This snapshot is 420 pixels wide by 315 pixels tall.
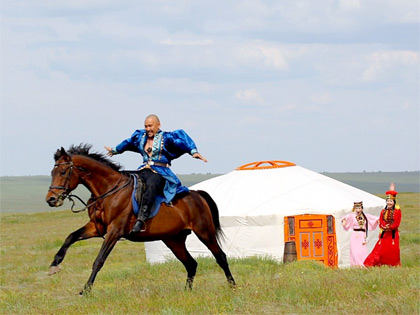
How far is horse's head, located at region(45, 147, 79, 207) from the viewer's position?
8.98m

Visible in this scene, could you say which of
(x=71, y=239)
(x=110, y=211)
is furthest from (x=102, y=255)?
(x=110, y=211)

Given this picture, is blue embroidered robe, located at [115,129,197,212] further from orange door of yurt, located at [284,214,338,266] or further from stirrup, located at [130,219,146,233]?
orange door of yurt, located at [284,214,338,266]

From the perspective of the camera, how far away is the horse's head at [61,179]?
29.5 feet

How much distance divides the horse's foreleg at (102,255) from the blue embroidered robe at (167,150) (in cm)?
94

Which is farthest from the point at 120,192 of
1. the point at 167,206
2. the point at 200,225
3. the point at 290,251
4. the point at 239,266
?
the point at 290,251

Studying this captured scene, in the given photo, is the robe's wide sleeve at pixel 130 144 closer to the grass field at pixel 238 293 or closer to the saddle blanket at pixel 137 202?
the saddle blanket at pixel 137 202

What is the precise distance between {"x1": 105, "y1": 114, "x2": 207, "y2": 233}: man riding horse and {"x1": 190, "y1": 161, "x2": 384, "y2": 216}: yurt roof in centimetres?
648

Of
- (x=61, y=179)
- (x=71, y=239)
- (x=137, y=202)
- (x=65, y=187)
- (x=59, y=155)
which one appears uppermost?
(x=59, y=155)

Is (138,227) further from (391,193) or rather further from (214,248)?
(391,193)

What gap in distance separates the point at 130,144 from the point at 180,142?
0.83 m

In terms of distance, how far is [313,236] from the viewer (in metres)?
15.6

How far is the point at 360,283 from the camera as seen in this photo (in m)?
9.41

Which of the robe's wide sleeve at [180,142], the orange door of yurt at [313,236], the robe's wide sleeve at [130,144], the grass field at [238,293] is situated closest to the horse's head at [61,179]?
the robe's wide sleeve at [130,144]

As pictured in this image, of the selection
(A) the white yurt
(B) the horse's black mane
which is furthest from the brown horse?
(A) the white yurt
